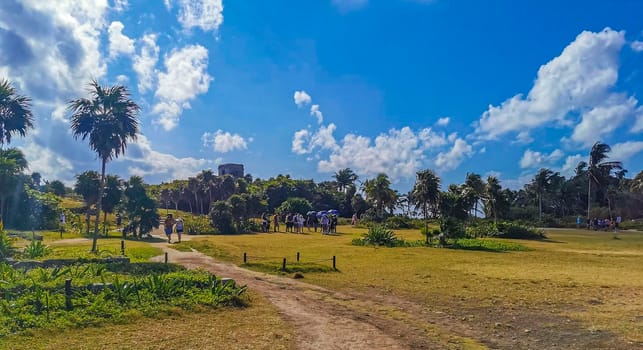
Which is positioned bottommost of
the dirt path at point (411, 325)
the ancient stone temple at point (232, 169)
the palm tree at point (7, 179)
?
the dirt path at point (411, 325)

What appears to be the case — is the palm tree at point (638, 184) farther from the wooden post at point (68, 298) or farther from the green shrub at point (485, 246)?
the wooden post at point (68, 298)

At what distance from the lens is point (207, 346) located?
28.2 feet

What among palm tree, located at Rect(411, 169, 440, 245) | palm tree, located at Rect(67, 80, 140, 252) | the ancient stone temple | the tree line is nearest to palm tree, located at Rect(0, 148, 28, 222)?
the tree line

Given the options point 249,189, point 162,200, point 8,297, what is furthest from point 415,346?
point 162,200

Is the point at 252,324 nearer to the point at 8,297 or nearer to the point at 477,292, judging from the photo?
the point at 8,297

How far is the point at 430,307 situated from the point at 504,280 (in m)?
5.90

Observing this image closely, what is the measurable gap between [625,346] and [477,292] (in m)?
5.69

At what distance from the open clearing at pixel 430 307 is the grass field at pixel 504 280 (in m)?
0.04

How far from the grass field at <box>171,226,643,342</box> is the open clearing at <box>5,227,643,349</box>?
37 mm

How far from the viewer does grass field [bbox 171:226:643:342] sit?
12016 mm

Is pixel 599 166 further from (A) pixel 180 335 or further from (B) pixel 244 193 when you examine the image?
(A) pixel 180 335

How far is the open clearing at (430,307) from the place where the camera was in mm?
9320

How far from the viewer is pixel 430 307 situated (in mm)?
12367

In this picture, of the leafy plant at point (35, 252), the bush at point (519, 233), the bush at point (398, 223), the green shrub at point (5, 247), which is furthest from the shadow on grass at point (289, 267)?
the bush at point (398, 223)
